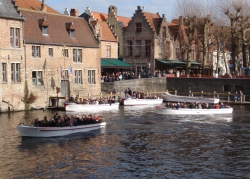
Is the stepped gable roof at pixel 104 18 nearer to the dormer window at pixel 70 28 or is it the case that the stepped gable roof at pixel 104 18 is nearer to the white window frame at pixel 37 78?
the dormer window at pixel 70 28

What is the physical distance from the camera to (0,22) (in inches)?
1614

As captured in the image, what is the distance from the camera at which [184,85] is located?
59250 millimetres

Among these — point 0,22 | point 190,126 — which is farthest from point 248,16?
point 0,22

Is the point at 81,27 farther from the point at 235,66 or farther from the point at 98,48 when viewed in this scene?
the point at 235,66

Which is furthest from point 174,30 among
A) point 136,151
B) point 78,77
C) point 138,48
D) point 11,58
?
point 136,151

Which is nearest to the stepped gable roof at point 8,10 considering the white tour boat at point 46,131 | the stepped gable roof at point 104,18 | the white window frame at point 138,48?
the white tour boat at point 46,131

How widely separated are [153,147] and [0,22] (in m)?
21.1

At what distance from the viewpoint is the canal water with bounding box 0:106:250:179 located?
21.8 m

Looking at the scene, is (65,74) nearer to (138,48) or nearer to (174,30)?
(138,48)

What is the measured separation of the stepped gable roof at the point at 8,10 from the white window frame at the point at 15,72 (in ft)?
14.4

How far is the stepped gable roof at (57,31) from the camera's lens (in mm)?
45406

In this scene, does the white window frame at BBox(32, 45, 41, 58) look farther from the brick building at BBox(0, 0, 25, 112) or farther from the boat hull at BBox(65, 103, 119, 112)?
the boat hull at BBox(65, 103, 119, 112)

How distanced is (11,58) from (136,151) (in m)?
20.5

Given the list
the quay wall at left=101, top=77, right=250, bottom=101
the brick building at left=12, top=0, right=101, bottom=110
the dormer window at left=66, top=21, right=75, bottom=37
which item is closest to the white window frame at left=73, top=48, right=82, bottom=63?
the brick building at left=12, top=0, right=101, bottom=110
